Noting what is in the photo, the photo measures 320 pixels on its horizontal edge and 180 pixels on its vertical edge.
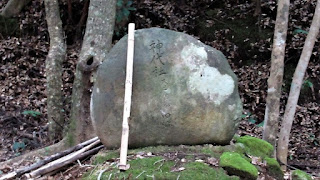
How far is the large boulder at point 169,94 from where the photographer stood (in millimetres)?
4742

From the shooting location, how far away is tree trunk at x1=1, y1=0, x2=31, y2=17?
11.4m

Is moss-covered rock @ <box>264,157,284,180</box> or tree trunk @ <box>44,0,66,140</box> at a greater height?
tree trunk @ <box>44,0,66,140</box>

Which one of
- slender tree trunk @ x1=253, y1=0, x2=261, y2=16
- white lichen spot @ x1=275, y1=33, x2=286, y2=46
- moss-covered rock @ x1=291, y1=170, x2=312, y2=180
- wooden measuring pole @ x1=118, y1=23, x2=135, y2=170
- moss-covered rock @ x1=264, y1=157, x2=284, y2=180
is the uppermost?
slender tree trunk @ x1=253, y1=0, x2=261, y2=16

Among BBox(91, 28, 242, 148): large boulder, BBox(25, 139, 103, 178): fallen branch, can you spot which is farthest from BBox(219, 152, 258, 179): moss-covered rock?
BBox(25, 139, 103, 178): fallen branch

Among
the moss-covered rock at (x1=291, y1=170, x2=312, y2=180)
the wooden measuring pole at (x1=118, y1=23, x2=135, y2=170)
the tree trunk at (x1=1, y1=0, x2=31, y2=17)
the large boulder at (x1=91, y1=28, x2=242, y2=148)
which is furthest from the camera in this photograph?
the tree trunk at (x1=1, y1=0, x2=31, y2=17)

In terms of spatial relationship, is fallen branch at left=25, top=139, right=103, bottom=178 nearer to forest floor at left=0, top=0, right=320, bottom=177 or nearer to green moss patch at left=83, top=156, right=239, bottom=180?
green moss patch at left=83, top=156, right=239, bottom=180

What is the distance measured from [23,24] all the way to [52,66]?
4.64m

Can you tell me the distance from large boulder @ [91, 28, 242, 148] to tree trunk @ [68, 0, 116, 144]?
1758mm

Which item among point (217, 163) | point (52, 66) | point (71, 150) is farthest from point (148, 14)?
point (217, 163)

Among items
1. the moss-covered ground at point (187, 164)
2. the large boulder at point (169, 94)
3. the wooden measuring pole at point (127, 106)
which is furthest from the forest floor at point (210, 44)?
the wooden measuring pole at point (127, 106)

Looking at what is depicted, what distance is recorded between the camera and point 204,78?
4762 mm

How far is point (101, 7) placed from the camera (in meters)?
6.79

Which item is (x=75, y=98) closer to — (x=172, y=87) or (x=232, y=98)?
(x=172, y=87)

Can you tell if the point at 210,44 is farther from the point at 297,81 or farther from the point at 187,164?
the point at 187,164
